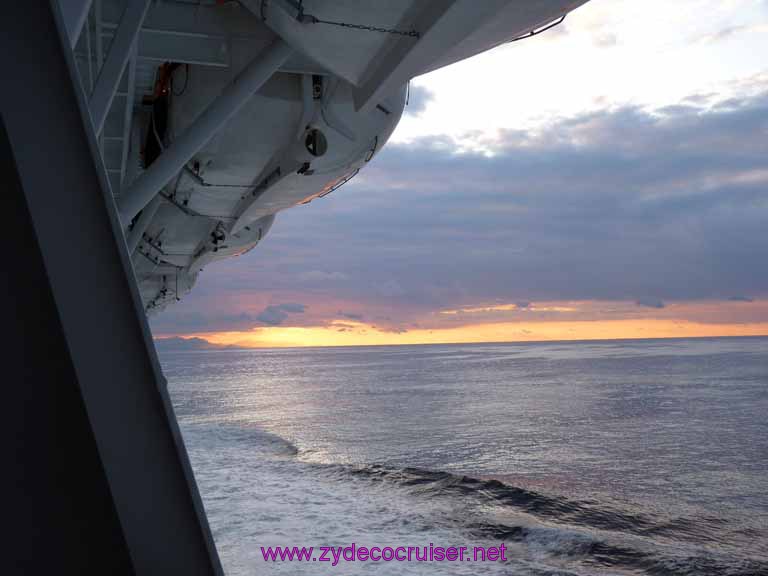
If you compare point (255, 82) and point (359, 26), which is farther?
point (255, 82)

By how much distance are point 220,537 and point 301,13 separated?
8380 millimetres

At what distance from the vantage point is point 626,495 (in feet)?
46.8

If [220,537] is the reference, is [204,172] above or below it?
above

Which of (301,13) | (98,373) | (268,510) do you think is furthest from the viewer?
(268,510)

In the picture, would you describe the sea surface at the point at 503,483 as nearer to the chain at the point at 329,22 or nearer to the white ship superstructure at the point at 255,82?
the white ship superstructure at the point at 255,82

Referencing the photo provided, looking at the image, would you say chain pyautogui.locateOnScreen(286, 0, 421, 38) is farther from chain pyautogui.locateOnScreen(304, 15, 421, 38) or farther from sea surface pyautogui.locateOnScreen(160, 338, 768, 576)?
sea surface pyautogui.locateOnScreen(160, 338, 768, 576)

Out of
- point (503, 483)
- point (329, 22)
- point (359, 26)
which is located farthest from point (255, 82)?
point (503, 483)

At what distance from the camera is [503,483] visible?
50.1 feet

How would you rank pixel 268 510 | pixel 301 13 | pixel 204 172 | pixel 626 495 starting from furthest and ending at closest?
pixel 626 495 → pixel 268 510 → pixel 204 172 → pixel 301 13

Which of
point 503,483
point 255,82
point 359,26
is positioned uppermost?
point 359,26

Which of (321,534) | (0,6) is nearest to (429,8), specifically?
(0,6)

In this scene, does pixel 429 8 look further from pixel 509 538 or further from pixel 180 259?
pixel 180 259

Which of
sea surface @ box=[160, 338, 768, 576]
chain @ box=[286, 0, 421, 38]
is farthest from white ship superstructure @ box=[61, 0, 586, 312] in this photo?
sea surface @ box=[160, 338, 768, 576]

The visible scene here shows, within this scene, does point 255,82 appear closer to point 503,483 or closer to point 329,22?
point 329,22
